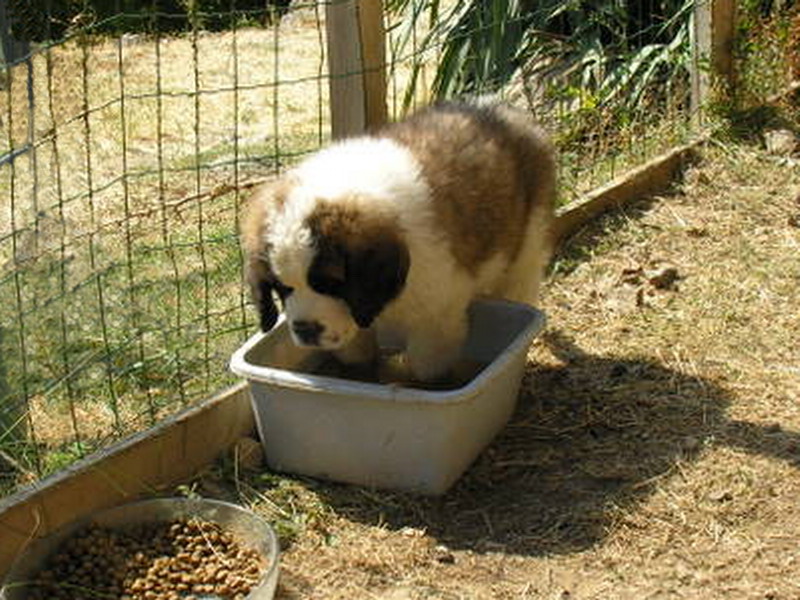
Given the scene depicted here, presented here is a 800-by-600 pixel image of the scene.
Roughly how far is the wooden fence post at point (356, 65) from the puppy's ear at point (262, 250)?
88cm

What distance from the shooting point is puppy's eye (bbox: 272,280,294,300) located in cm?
434

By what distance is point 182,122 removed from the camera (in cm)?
970

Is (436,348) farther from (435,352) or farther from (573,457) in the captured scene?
(573,457)

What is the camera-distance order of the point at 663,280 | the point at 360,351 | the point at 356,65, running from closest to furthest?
1. the point at 360,351
2. the point at 356,65
3. the point at 663,280

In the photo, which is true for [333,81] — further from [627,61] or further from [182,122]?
[182,122]

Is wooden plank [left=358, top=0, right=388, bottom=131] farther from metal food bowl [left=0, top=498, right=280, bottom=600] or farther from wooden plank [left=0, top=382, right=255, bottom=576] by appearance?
metal food bowl [left=0, top=498, right=280, bottom=600]

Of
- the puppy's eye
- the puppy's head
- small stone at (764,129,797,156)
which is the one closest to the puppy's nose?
the puppy's head

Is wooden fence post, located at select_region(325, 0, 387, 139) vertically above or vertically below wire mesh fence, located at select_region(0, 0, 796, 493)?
above

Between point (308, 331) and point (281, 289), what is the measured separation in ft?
0.63

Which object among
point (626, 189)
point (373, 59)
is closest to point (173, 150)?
point (626, 189)

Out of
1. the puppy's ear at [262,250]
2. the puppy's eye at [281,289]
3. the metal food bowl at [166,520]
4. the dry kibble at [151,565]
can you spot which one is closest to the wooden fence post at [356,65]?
the puppy's ear at [262,250]

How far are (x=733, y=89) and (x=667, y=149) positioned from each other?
0.79 m

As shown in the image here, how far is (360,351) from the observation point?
5066 millimetres

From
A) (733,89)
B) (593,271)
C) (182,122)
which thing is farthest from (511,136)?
(182,122)
